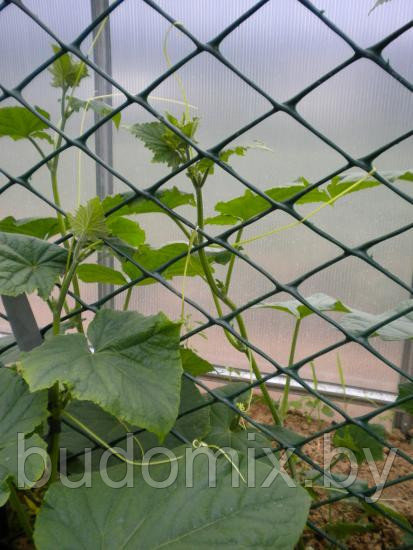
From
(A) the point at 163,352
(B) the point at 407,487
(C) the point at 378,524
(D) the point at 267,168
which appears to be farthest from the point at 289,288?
(D) the point at 267,168

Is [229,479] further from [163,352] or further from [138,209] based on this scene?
[138,209]

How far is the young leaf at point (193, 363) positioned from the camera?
2.10 feet

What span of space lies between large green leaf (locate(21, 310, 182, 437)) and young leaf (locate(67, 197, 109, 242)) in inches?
3.3

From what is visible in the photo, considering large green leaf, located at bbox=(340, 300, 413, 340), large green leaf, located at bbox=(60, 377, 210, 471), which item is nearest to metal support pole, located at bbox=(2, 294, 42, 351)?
large green leaf, located at bbox=(60, 377, 210, 471)

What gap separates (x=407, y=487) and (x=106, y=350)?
0.89 meters

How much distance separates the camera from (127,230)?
0.69 metres

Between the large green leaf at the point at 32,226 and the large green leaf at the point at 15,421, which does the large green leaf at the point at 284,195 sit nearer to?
the large green leaf at the point at 32,226

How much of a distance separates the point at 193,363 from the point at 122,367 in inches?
7.0

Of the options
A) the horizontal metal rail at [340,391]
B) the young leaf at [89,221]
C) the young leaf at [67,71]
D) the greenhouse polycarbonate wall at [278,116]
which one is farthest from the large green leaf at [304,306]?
the horizontal metal rail at [340,391]

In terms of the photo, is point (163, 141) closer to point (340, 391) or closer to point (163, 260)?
point (163, 260)

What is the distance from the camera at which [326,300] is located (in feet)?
2.45

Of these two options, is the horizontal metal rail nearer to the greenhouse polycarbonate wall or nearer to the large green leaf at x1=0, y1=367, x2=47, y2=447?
the greenhouse polycarbonate wall

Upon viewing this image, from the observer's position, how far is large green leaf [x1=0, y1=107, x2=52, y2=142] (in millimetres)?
613

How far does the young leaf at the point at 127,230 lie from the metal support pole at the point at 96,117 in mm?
750
